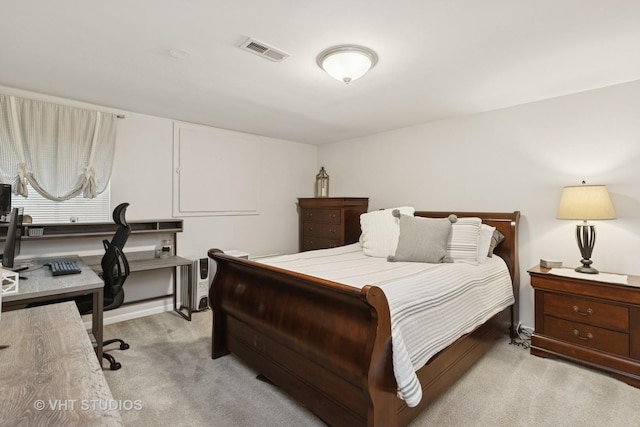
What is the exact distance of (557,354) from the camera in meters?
2.53

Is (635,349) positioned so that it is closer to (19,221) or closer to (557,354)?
(557,354)

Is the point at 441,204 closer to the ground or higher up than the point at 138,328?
higher up

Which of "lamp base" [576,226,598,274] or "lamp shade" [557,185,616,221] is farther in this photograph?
"lamp base" [576,226,598,274]

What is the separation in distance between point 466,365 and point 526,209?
66.7 inches

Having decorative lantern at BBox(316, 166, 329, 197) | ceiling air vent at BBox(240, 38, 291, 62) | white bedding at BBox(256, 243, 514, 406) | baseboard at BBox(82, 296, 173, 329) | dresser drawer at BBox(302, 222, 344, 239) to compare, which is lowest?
baseboard at BBox(82, 296, 173, 329)

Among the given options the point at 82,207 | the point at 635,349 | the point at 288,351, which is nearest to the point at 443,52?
the point at 288,351

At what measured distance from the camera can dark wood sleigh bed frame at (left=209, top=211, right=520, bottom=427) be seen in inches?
57.6

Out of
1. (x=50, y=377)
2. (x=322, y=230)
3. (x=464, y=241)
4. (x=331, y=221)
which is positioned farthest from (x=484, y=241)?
(x=50, y=377)

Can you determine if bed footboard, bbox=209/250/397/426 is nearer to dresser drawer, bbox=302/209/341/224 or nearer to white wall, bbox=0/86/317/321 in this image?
white wall, bbox=0/86/317/321

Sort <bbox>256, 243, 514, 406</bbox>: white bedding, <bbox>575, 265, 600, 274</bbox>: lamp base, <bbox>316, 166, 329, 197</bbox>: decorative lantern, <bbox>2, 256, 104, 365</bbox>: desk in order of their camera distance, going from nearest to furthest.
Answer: <bbox>256, 243, 514, 406</bbox>: white bedding → <bbox>2, 256, 104, 365</bbox>: desk → <bbox>575, 265, 600, 274</bbox>: lamp base → <bbox>316, 166, 329, 197</bbox>: decorative lantern

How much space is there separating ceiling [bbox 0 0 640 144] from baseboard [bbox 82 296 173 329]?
2099 mm

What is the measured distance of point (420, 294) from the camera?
1804 mm

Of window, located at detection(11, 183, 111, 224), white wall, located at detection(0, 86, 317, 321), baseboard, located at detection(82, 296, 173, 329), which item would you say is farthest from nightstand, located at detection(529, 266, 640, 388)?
window, located at detection(11, 183, 111, 224)

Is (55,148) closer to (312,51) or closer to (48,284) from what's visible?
(48,284)
